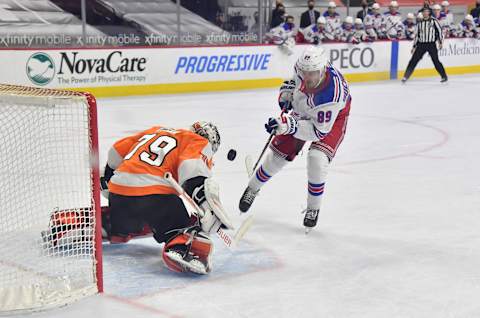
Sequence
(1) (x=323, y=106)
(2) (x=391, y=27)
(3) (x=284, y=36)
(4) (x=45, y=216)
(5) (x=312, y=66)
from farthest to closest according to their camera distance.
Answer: (2) (x=391, y=27) → (3) (x=284, y=36) → (1) (x=323, y=106) → (5) (x=312, y=66) → (4) (x=45, y=216)

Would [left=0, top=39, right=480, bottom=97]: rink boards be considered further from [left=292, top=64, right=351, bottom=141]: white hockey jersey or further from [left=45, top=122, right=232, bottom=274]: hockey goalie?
[left=45, top=122, right=232, bottom=274]: hockey goalie

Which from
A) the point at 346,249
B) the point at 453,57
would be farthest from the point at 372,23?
the point at 346,249

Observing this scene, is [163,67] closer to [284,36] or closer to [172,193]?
[284,36]

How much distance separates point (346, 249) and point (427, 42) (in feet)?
32.5

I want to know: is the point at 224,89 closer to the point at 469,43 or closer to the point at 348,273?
the point at 469,43

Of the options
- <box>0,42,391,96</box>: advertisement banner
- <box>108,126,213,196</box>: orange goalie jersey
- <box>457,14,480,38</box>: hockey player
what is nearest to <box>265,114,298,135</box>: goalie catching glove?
<box>108,126,213,196</box>: orange goalie jersey

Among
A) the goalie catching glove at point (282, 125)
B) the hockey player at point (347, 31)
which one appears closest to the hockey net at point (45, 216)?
the goalie catching glove at point (282, 125)

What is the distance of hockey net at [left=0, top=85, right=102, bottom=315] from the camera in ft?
9.70

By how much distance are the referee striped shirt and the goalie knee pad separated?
10.5 m

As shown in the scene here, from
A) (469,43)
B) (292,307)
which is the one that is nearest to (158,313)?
(292,307)

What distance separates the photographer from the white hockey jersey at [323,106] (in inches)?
160

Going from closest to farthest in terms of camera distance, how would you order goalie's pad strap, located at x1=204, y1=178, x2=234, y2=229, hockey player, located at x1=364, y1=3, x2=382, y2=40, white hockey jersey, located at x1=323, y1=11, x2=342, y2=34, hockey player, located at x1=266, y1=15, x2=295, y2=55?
1. goalie's pad strap, located at x1=204, y1=178, x2=234, y2=229
2. hockey player, located at x1=266, y1=15, x2=295, y2=55
3. white hockey jersey, located at x1=323, y1=11, x2=342, y2=34
4. hockey player, located at x1=364, y1=3, x2=382, y2=40

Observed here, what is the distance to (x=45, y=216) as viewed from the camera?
12.3ft

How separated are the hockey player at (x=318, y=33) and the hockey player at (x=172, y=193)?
1002 centimetres
